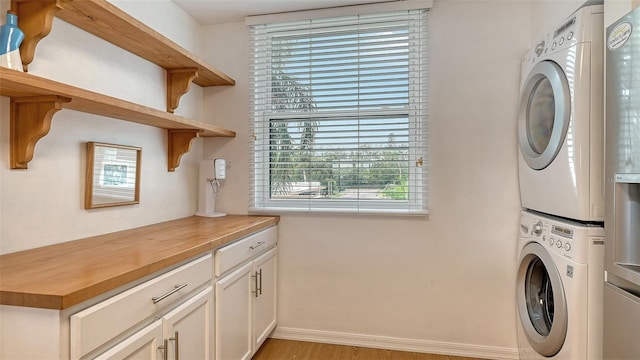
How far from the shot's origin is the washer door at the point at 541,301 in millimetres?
1526

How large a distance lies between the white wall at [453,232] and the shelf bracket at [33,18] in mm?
1693

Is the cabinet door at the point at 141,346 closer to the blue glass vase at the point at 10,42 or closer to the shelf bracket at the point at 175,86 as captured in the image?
the blue glass vase at the point at 10,42

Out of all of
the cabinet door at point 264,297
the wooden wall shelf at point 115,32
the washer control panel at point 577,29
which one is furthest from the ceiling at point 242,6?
the cabinet door at point 264,297

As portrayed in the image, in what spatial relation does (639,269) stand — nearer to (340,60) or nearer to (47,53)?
(340,60)

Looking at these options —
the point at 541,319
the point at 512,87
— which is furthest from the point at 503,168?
the point at 541,319

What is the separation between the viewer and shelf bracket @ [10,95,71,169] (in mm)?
1224

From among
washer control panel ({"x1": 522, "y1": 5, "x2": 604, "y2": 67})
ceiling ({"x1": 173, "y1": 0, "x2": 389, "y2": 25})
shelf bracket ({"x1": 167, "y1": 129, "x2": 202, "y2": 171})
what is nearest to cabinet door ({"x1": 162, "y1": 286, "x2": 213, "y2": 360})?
shelf bracket ({"x1": 167, "y1": 129, "x2": 202, "y2": 171})

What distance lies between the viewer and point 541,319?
1.85m

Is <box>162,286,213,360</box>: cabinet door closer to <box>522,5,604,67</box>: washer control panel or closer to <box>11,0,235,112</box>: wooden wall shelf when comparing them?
<box>11,0,235,112</box>: wooden wall shelf

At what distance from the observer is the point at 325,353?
221 centimetres

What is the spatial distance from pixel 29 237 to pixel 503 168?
2.47 meters

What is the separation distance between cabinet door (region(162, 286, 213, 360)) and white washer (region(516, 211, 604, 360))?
160cm

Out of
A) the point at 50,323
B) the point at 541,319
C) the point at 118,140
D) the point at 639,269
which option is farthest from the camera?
the point at 541,319

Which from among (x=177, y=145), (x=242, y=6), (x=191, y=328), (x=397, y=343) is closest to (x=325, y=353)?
(x=397, y=343)
